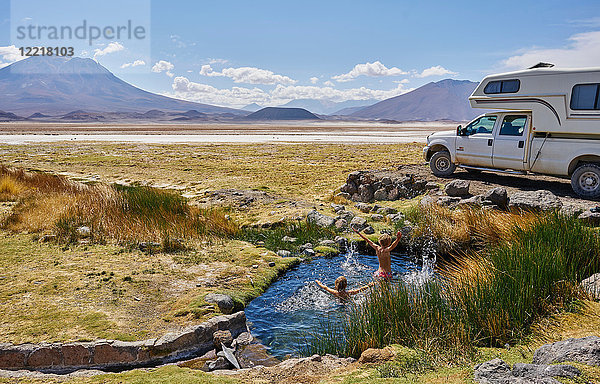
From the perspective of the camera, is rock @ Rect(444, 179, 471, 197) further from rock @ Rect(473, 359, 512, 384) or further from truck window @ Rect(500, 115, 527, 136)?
rock @ Rect(473, 359, 512, 384)

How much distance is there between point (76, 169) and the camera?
2328cm

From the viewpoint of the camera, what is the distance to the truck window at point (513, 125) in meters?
13.8

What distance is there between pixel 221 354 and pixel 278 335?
1.18 meters

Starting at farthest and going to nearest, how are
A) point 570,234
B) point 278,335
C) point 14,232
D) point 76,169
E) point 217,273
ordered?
point 76,169
point 14,232
point 217,273
point 570,234
point 278,335

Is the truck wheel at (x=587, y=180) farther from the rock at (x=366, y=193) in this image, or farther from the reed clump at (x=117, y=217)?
the reed clump at (x=117, y=217)

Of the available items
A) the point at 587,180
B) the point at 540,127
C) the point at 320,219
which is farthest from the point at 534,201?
the point at 320,219

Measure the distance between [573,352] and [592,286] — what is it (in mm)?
2301

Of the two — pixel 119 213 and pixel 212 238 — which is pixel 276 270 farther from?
pixel 119 213

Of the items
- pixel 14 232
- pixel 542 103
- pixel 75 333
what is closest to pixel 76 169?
pixel 14 232

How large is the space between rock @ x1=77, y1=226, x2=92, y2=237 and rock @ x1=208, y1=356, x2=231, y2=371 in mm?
5942

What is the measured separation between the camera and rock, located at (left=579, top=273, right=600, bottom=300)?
228 inches

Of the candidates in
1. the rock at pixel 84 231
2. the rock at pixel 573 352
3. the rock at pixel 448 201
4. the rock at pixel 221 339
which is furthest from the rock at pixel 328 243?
the rock at pixel 573 352

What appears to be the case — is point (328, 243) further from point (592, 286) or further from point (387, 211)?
point (592, 286)

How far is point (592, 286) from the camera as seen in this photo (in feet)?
19.7
